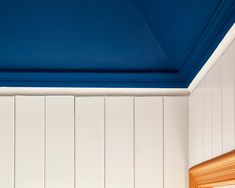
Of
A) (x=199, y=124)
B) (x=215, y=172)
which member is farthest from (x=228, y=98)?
(x=199, y=124)

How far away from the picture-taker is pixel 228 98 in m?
1.51

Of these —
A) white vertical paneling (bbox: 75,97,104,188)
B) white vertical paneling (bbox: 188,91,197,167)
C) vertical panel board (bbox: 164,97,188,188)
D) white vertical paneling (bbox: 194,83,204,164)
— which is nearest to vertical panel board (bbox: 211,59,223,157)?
white vertical paneling (bbox: 194,83,204,164)

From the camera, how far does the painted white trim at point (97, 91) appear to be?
2213 mm

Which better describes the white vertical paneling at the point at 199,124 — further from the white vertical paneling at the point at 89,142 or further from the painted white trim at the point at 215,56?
the white vertical paneling at the point at 89,142

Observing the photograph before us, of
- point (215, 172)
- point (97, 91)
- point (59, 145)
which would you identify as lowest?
point (215, 172)

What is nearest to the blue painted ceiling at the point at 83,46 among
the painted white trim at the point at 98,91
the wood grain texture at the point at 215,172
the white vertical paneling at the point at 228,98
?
the painted white trim at the point at 98,91

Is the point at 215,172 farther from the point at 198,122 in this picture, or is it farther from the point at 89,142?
the point at 89,142

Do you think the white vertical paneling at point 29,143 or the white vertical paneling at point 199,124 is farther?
the white vertical paneling at point 29,143

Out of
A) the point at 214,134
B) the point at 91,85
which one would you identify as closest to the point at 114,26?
the point at 91,85

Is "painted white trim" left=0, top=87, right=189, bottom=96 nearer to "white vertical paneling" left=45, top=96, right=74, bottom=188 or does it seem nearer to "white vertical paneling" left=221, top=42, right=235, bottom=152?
"white vertical paneling" left=45, top=96, right=74, bottom=188

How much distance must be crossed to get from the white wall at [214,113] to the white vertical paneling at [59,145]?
456 mm

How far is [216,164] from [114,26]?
777 millimetres

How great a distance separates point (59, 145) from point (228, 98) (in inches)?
34.5

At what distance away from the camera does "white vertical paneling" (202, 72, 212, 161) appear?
1.78m
